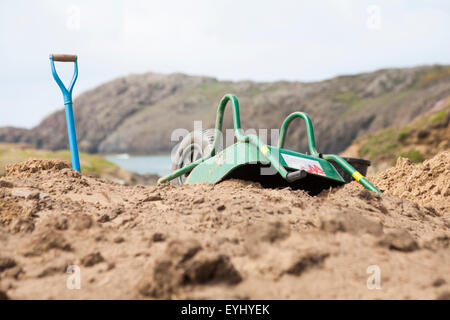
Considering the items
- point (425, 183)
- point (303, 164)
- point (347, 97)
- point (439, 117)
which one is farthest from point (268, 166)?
point (347, 97)

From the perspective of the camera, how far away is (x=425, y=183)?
4977 millimetres

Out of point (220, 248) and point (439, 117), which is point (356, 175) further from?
point (439, 117)

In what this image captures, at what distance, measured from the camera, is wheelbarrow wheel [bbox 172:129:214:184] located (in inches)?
225

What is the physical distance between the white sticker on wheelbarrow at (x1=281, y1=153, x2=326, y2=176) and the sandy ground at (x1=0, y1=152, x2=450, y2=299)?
540 mm

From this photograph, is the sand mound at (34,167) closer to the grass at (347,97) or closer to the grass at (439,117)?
the grass at (439,117)

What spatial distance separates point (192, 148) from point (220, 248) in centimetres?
383

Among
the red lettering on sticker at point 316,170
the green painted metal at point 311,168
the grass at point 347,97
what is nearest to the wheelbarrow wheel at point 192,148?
the green painted metal at point 311,168

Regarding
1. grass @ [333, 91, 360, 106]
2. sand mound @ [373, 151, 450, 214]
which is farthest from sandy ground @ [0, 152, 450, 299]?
grass @ [333, 91, 360, 106]

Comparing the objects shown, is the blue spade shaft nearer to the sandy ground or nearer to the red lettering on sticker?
the sandy ground

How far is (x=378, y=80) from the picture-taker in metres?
62.5

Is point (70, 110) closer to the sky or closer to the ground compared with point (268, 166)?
closer to the sky

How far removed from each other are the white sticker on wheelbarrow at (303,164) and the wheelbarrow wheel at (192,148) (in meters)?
1.57

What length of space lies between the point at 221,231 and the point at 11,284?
1.18 metres

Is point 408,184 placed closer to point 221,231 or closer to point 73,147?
point 221,231
